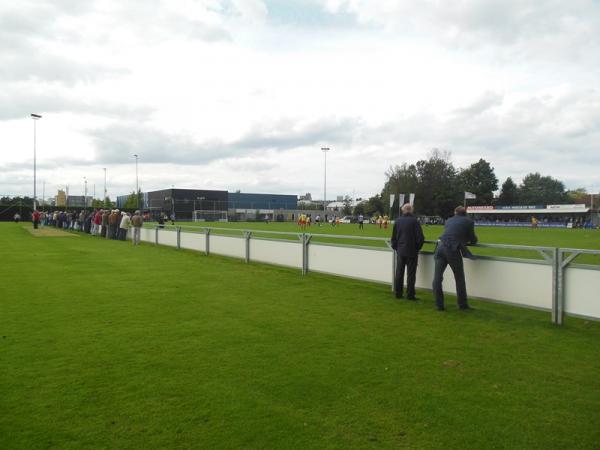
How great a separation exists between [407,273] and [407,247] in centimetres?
53

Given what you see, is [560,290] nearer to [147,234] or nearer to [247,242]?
[247,242]

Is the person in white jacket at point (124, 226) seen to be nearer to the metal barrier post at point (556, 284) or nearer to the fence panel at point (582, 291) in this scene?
the metal barrier post at point (556, 284)

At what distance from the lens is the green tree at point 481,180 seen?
111 m

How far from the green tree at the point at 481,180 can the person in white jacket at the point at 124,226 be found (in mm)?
95362

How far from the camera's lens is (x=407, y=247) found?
8961 mm

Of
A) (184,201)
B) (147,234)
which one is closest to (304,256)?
(147,234)

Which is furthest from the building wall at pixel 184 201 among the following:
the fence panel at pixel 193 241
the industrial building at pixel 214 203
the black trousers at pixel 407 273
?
the black trousers at pixel 407 273

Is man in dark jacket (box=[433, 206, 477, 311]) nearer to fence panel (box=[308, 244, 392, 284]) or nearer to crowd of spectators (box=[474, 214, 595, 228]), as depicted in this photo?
fence panel (box=[308, 244, 392, 284])

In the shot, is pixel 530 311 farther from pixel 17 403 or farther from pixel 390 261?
pixel 17 403

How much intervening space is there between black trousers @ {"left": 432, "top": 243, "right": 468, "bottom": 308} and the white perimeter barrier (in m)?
0.31

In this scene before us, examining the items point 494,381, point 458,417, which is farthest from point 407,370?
point 458,417

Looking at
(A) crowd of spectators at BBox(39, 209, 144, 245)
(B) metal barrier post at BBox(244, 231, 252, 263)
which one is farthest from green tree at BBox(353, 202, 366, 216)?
(B) metal barrier post at BBox(244, 231, 252, 263)

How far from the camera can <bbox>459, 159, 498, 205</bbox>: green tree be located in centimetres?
11119

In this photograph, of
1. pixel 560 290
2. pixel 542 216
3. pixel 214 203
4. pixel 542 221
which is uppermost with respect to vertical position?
pixel 214 203
